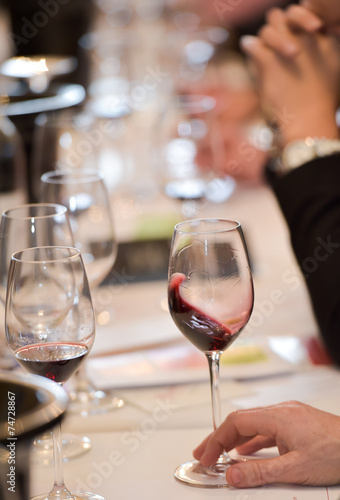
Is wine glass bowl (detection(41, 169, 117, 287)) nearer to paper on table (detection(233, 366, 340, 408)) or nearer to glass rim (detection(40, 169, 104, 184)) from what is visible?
glass rim (detection(40, 169, 104, 184))

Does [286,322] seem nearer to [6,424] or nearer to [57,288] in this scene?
[57,288]

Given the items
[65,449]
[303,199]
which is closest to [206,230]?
[65,449]

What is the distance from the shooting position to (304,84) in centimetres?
145

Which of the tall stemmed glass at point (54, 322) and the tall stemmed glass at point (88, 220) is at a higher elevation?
the tall stemmed glass at point (88, 220)

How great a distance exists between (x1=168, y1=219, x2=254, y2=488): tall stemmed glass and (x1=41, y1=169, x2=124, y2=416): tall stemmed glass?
0.25 m

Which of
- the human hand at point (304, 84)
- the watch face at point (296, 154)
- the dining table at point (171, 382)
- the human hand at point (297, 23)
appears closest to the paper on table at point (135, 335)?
the dining table at point (171, 382)

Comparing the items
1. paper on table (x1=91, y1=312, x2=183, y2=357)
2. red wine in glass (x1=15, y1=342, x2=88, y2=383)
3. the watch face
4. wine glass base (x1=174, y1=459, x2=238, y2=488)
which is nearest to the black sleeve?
the watch face

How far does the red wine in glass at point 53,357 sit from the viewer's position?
2.34 feet

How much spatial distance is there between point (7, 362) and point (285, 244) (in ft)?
2.27

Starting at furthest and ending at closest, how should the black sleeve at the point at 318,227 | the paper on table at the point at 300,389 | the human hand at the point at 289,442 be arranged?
the black sleeve at the point at 318,227 < the paper on table at the point at 300,389 < the human hand at the point at 289,442

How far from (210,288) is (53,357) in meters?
0.16

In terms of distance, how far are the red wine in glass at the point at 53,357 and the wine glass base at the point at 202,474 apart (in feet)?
0.48

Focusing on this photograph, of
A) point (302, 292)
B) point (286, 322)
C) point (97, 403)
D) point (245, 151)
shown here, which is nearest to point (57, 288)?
point (97, 403)

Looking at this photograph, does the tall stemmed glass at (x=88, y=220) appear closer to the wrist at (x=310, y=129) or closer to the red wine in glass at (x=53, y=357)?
the red wine in glass at (x=53, y=357)
